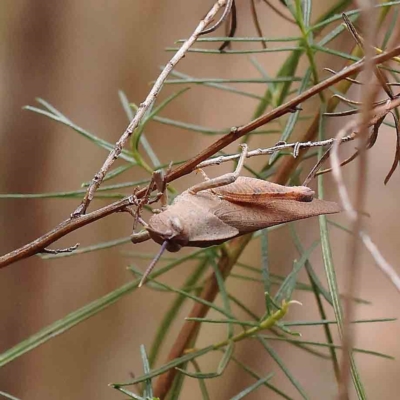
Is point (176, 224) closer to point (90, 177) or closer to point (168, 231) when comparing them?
point (168, 231)

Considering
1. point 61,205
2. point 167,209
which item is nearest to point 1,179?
point 61,205

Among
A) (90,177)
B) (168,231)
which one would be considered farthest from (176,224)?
(90,177)

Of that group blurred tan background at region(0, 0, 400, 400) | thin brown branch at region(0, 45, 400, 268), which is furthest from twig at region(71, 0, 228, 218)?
blurred tan background at region(0, 0, 400, 400)

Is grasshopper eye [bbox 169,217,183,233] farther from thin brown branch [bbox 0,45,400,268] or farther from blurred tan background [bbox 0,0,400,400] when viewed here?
blurred tan background [bbox 0,0,400,400]

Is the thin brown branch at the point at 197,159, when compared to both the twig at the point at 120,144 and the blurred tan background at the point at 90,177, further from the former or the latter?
the blurred tan background at the point at 90,177

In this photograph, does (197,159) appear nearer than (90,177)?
Yes

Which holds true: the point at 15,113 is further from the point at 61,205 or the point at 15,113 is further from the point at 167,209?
the point at 167,209
